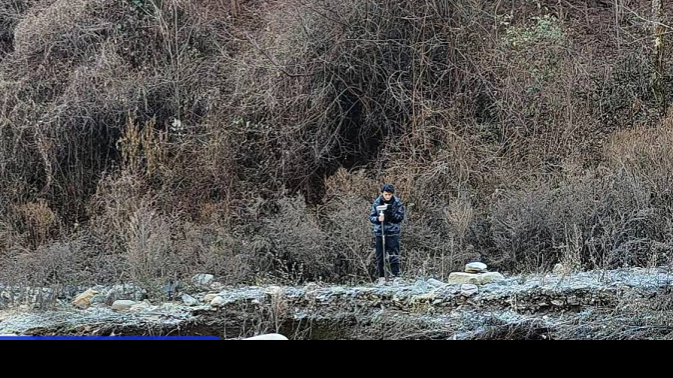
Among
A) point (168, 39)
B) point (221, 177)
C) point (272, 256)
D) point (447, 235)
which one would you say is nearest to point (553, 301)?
point (447, 235)

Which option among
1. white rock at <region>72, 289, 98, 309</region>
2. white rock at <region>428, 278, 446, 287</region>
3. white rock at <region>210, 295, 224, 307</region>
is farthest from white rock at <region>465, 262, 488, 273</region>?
white rock at <region>72, 289, 98, 309</region>

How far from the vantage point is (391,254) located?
6.14 metres

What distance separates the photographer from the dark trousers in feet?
20.1

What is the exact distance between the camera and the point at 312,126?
818cm

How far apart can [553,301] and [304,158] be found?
11.8 feet

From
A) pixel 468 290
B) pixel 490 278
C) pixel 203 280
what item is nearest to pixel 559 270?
pixel 490 278

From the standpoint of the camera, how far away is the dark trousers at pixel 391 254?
6125 millimetres

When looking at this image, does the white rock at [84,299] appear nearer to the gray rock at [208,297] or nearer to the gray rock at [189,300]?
the gray rock at [189,300]

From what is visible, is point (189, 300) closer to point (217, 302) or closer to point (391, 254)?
point (217, 302)

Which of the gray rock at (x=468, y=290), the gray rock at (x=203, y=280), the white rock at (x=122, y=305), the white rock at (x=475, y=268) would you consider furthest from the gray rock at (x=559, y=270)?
the white rock at (x=122, y=305)

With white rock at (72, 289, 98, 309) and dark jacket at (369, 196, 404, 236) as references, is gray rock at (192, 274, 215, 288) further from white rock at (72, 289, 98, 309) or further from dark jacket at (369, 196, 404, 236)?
dark jacket at (369, 196, 404, 236)

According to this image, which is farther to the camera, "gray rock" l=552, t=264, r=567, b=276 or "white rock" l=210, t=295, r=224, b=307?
"gray rock" l=552, t=264, r=567, b=276
